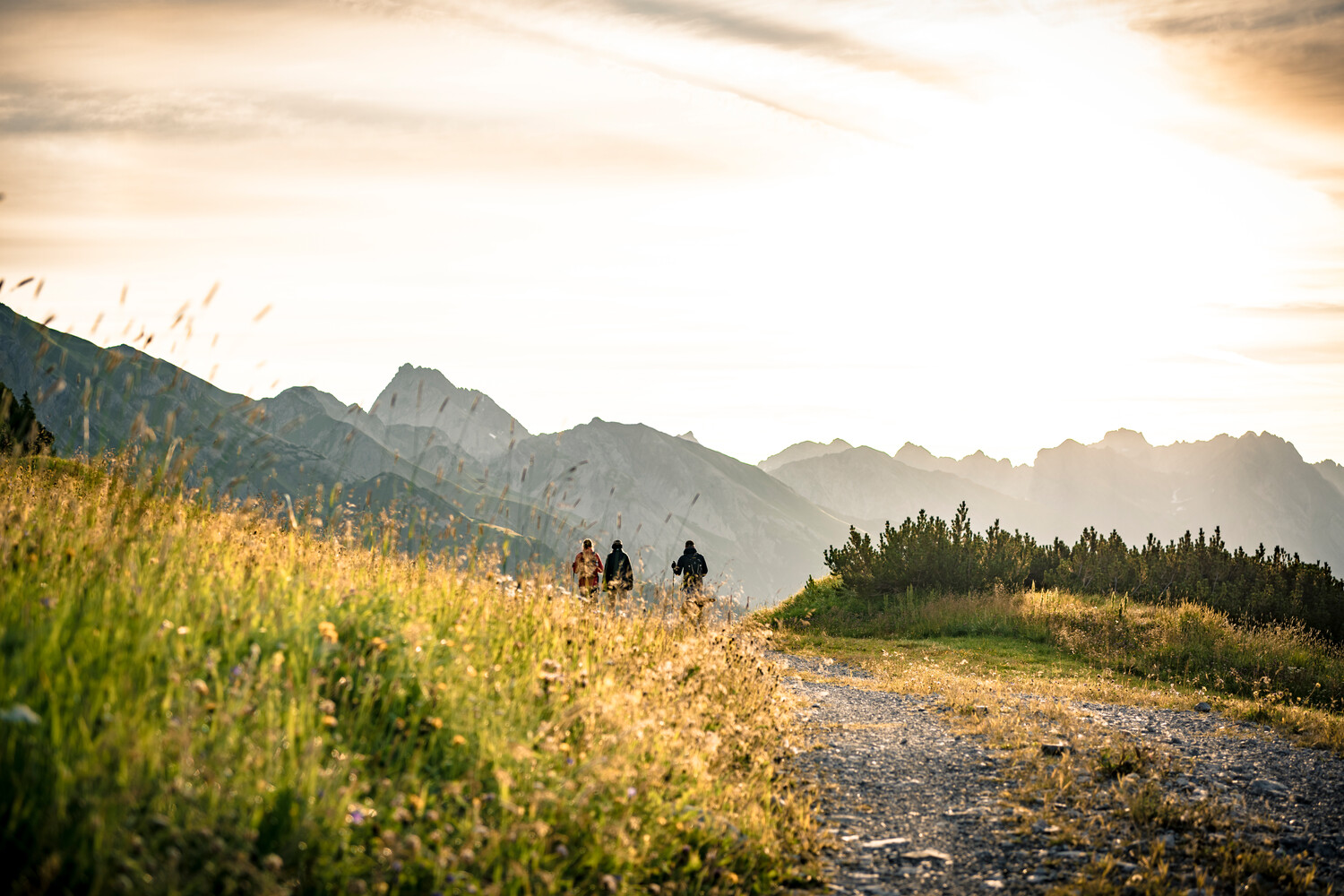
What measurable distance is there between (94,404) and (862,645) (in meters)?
17.7

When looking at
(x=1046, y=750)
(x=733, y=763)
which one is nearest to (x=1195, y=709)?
(x=1046, y=750)

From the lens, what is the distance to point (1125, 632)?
18359mm

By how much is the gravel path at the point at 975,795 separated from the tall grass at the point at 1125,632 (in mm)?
4355

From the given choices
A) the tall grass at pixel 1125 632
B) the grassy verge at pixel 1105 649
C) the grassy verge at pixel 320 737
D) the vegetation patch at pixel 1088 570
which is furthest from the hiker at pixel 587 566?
the vegetation patch at pixel 1088 570

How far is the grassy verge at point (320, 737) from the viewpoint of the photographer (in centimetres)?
317

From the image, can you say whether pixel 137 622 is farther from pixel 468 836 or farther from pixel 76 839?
pixel 468 836

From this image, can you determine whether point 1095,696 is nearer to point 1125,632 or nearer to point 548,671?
point 1125,632

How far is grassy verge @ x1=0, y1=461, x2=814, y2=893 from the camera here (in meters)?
3.17

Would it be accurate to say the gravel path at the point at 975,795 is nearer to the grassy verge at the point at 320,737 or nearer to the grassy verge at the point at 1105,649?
the grassy verge at the point at 320,737

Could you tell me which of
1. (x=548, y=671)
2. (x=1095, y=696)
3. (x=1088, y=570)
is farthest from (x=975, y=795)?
(x=1088, y=570)

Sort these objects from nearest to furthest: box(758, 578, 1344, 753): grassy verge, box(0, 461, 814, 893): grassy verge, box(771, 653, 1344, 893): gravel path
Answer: box(0, 461, 814, 893): grassy verge
box(771, 653, 1344, 893): gravel path
box(758, 578, 1344, 753): grassy verge

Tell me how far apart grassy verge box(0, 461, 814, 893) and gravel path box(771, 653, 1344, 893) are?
0.76m

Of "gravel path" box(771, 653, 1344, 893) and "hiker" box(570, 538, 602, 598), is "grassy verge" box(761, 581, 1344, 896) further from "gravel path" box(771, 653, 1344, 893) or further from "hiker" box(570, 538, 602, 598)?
"hiker" box(570, 538, 602, 598)

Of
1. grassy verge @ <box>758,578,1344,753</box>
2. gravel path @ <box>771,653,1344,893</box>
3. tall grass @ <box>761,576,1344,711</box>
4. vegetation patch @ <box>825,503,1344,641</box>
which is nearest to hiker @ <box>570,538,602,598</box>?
gravel path @ <box>771,653,1344,893</box>
